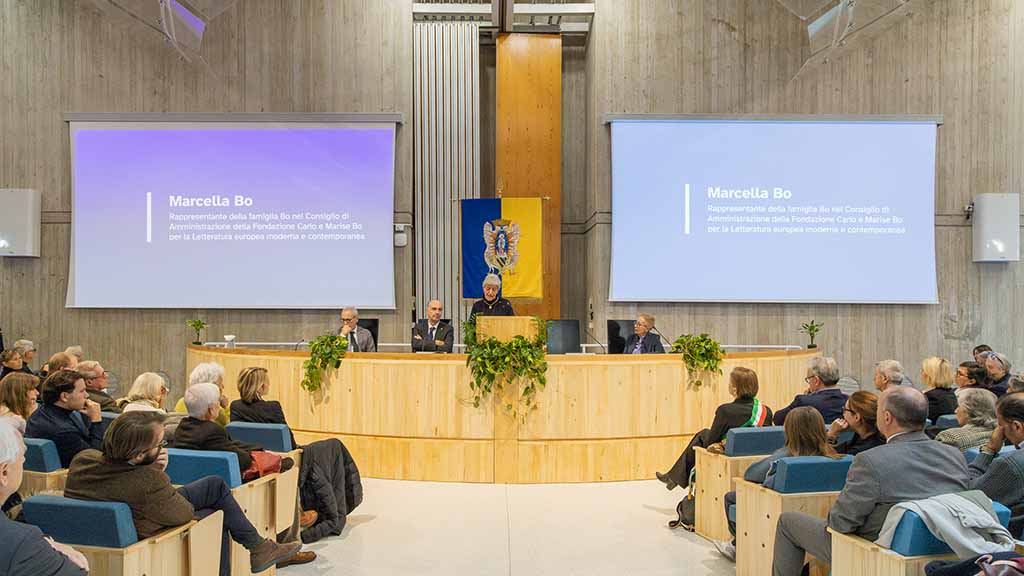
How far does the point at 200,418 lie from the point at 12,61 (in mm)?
8683

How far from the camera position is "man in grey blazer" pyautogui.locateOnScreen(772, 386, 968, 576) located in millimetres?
2639

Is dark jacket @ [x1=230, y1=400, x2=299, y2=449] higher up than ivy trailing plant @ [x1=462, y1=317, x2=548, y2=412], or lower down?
lower down

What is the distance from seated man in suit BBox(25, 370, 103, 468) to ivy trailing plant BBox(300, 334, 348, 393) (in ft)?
7.77

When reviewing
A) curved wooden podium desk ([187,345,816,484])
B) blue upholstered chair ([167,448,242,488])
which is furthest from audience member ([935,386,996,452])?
blue upholstered chair ([167,448,242,488])

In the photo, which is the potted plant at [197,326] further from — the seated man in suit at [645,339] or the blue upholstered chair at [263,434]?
the seated man in suit at [645,339]

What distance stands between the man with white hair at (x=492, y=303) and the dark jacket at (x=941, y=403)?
3888 millimetres

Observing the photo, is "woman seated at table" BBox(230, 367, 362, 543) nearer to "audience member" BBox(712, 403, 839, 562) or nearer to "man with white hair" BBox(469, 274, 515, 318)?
"audience member" BBox(712, 403, 839, 562)

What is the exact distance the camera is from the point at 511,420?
5773 millimetres

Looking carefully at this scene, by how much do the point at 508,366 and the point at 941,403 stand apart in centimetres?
301

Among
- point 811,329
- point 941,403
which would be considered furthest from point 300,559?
point 811,329

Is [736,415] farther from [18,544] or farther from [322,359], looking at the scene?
[18,544]

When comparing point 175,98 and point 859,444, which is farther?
point 175,98

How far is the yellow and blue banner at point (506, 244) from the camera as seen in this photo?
30.7 ft

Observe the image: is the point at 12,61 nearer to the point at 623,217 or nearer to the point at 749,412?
the point at 623,217
